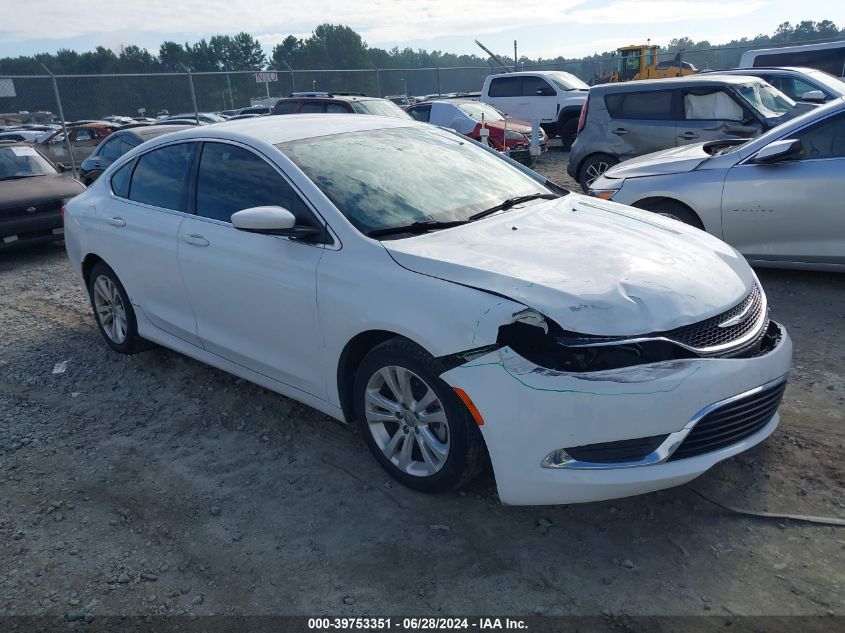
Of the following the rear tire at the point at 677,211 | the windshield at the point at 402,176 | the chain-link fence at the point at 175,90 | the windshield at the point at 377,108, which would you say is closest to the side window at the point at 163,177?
the windshield at the point at 402,176

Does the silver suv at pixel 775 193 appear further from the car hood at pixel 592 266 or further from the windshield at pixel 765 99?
the windshield at pixel 765 99

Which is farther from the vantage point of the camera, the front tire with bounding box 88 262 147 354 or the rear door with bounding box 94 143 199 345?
the front tire with bounding box 88 262 147 354

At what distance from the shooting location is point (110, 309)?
17.6 feet

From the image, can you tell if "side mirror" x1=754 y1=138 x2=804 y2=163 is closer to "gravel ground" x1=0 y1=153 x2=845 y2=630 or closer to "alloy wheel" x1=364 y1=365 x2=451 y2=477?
"gravel ground" x1=0 y1=153 x2=845 y2=630

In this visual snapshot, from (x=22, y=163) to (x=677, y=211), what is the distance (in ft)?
29.1

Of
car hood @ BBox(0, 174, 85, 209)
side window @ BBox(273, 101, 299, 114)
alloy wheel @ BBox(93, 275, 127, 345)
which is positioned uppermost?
side window @ BBox(273, 101, 299, 114)

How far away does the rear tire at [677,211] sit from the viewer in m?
6.30

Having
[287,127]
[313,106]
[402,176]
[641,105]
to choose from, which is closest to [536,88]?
[313,106]

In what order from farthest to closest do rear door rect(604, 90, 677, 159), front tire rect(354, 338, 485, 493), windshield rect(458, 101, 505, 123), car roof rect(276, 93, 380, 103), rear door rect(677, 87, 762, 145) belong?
1. windshield rect(458, 101, 505, 123)
2. car roof rect(276, 93, 380, 103)
3. rear door rect(604, 90, 677, 159)
4. rear door rect(677, 87, 762, 145)
5. front tire rect(354, 338, 485, 493)

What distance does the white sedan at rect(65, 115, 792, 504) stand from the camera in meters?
2.78

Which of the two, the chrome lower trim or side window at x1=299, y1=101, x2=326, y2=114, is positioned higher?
side window at x1=299, y1=101, x2=326, y2=114

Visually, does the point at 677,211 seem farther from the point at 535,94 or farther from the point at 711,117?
the point at 535,94

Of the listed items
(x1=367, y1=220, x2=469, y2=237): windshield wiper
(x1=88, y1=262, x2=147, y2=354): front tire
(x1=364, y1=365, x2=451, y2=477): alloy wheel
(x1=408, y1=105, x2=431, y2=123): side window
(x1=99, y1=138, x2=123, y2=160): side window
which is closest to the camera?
(x1=364, y1=365, x2=451, y2=477): alloy wheel

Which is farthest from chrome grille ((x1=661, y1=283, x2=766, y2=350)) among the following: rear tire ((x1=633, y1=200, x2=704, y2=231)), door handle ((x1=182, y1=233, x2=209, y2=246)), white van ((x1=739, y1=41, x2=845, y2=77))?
white van ((x1=739, y1=41, x2=845, y2=77))
